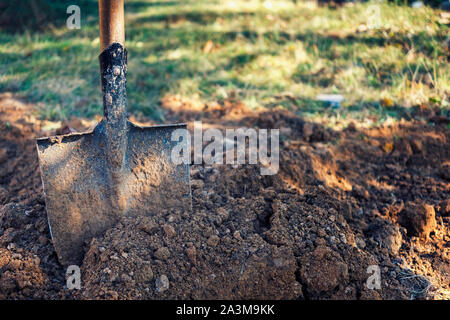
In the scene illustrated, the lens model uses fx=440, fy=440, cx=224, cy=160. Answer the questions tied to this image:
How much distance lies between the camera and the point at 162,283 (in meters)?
2.22

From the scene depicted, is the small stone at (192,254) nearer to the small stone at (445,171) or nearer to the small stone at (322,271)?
the small stone at (322,271)

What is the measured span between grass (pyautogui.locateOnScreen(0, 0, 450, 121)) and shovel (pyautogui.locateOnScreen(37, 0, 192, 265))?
1.59 metres

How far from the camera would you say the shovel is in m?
2.39

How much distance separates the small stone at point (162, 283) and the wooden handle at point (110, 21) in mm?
1263

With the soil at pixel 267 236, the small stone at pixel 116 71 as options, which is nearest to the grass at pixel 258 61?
the soil at pixel 267 236

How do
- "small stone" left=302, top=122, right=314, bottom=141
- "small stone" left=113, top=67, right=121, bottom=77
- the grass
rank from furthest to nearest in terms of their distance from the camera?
the grass, "small stone" left=302, top=122, right=314, bottom=141, "small stone" left=113, top=67, right=121, bottom=77

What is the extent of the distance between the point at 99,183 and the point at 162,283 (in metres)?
A: 0.70

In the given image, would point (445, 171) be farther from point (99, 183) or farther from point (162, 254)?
point (99, 183)

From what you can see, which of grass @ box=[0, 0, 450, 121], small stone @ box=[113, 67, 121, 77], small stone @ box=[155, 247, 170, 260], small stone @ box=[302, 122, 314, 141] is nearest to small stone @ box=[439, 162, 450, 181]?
grass @ box=[0, 0, 450, 121]

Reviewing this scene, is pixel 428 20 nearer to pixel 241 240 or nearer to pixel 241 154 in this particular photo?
pixel 241 154

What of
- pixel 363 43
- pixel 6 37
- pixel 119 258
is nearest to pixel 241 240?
pixel 119 258

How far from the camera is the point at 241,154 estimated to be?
313 centimetres

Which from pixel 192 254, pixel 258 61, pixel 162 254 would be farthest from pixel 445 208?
pixel 258 61

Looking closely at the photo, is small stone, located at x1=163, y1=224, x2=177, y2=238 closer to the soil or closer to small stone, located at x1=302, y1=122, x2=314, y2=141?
the soil
